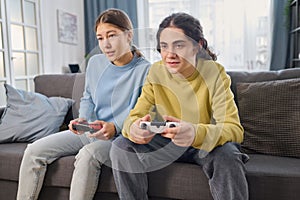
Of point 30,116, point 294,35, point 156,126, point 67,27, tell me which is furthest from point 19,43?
point 294,35

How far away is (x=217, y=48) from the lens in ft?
11.5

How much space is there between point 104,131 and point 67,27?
2507 millimetres

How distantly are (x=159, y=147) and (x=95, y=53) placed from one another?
16.0 inches

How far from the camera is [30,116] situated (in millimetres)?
1692

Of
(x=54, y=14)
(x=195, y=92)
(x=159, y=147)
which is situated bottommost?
(x=159, y=147)

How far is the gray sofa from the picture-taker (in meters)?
1.13

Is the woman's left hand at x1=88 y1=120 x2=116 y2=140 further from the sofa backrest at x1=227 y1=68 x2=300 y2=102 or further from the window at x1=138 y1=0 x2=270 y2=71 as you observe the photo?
the window at x1=138 y1=0 x2=270 y2=71

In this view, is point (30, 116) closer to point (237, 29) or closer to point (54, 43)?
point (54, 43)

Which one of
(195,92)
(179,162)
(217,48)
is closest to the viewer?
(195,92)

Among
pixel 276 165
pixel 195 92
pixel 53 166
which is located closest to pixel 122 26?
pixel 195 92

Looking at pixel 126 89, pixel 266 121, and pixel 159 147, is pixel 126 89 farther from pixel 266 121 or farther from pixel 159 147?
pixel 266 121

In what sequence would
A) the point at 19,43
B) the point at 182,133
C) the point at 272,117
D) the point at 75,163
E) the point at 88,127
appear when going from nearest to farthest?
the point at 182,133 → the point at 88,127 → the point at 75,163 → the point at 272,117 → the point at 19,43

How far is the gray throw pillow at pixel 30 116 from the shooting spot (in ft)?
5.40

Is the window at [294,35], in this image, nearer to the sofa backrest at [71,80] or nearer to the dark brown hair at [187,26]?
the sofa backrest at [71,80]
